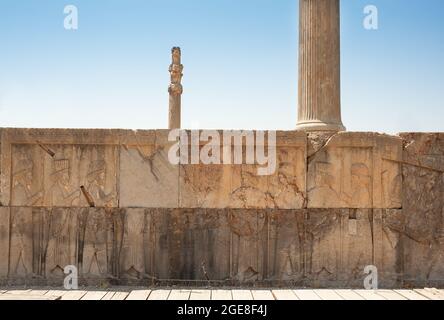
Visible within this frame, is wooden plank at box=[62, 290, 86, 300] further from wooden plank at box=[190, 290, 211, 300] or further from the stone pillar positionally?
the stone pillar

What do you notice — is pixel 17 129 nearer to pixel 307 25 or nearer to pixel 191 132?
pixel 191 132

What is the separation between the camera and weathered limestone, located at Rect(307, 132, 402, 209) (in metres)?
7.35

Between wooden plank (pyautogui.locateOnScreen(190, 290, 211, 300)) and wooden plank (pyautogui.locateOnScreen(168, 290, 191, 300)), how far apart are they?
0.06 meters

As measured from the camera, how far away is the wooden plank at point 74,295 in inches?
240

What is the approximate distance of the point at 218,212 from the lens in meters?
7.32

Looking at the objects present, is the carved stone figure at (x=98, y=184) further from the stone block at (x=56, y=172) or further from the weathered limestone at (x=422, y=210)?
the weathered limestone at (x=422, y=210)

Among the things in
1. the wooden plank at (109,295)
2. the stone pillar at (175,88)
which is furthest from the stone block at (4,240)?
the stone pillar at (175,88)

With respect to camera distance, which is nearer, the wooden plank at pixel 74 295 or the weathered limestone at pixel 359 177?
the wooden plank at pixel 74 295

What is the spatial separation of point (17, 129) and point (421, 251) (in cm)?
635

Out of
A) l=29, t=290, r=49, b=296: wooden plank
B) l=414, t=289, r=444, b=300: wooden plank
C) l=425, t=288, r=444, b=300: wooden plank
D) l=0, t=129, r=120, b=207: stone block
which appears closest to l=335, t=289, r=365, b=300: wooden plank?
l=414, t=289, r=444, b=300: wooden plank

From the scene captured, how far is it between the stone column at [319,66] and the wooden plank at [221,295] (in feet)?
15.2

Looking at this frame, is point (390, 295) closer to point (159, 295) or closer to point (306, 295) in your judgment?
point (306, 295)
